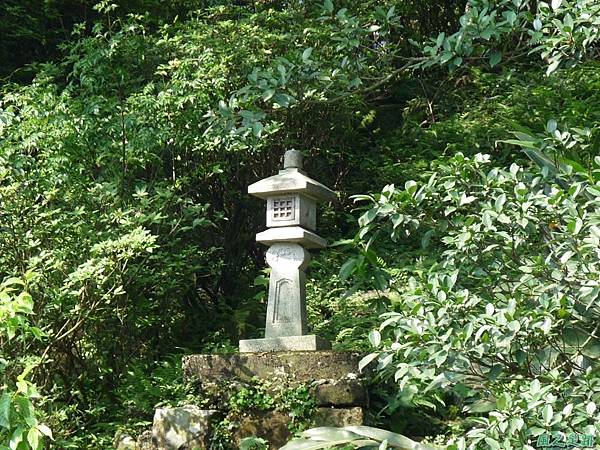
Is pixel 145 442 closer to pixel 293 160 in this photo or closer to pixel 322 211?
pixel 293 160

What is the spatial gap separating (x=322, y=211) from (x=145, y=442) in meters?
3.73

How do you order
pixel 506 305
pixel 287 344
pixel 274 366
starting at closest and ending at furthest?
pixel 506 305, pixel 274 366, pixel 287 344

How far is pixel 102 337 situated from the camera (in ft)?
24.2

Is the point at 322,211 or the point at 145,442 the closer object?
the point at 145,442

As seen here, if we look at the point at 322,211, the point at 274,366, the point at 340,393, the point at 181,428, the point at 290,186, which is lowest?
the point at 181,428

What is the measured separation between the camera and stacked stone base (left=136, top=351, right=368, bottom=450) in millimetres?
6082

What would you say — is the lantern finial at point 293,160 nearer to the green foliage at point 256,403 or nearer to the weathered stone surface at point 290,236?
the weathered stone surface at point 290,236

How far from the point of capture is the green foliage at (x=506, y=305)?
3.51 metres

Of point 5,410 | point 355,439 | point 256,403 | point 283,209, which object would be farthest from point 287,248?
point 5,410

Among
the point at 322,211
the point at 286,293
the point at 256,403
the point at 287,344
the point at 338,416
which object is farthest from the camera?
the point at 322,211

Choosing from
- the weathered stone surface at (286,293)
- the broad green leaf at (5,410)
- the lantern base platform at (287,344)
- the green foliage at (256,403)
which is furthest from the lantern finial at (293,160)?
the broad green leaf at (5,410)

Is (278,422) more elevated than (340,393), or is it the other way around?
(340,393)

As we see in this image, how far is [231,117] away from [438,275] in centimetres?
147

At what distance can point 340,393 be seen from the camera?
20.0 ft
